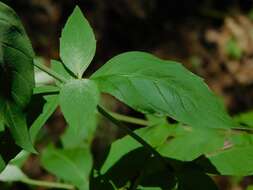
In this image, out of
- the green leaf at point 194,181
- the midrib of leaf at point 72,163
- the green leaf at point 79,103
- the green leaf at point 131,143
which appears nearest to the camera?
the green leaf at point 79,103

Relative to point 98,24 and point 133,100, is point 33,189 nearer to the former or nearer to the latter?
point 133,100

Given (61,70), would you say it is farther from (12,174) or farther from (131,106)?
(12,174)

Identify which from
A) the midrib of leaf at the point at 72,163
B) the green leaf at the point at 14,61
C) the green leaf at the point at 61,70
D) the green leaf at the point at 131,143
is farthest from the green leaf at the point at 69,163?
the green leaf at the point at 14,61

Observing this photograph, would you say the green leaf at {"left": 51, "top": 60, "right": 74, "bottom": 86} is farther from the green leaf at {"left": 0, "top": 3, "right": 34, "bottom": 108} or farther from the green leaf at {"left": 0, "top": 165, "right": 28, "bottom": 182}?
the green leaf at {"left": 0, "top": 165, "right": 28, "bottom": 182}

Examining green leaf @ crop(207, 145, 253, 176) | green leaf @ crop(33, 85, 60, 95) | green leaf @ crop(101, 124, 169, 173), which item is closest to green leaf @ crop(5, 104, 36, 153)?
green leaf @ crop(33, 85, 60, 95)

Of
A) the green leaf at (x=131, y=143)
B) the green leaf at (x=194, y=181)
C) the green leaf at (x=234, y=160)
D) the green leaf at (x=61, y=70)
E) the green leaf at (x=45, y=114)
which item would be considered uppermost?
the green leaf at (x=61, y=70)

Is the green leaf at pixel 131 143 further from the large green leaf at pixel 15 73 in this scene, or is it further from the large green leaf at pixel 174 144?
the large green leaf at pixel 15 73

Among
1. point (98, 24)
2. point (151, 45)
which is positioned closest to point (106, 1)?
point (98, 24)
